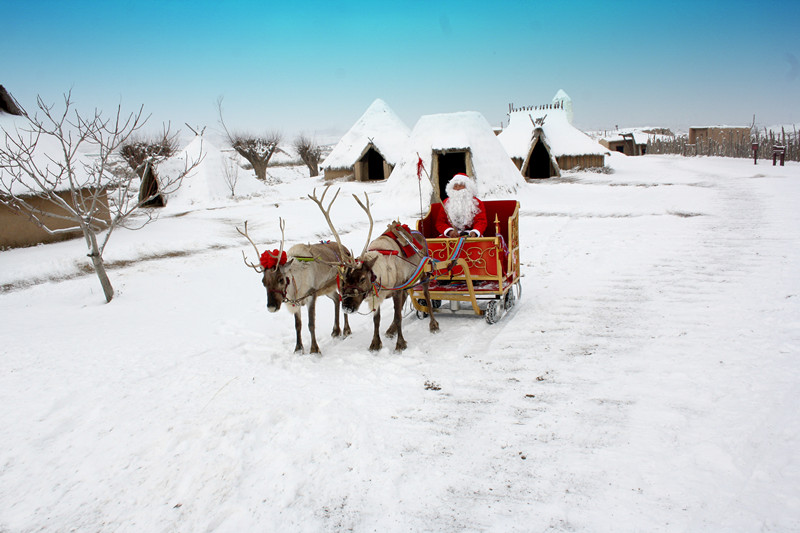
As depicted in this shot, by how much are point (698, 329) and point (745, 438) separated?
250 centimetres

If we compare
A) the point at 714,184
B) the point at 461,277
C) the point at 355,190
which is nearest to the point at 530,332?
the point at 461,277

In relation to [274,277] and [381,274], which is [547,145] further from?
[274,277]

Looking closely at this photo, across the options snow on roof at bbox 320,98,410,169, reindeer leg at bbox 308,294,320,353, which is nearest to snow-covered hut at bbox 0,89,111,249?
reindeer leg at bbox 308,294,320,353

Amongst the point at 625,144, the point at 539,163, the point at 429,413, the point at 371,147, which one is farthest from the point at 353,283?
the point at 625,144

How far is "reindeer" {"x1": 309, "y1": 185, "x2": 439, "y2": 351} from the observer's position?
5.38 meters

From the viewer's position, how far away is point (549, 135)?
3169 centimetres

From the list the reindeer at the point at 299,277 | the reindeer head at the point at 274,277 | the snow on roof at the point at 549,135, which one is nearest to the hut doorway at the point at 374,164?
the snow on roof at the point at 549,135

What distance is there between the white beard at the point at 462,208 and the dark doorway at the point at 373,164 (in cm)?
2691

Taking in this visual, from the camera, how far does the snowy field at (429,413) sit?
10.5ft

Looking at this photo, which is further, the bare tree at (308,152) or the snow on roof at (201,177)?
the bare tree at (308,152)

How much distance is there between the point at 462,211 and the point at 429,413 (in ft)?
12.3

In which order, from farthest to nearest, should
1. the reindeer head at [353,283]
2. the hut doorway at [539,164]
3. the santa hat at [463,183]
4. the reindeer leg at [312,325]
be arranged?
the hut doorway at [539,164], the santa hat at [463,183], the reindeer leg at [312,325], the reindeer head at [353,283]

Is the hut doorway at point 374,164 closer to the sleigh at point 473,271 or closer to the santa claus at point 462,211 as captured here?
the santa claus at point 462,211

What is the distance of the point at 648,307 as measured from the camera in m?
6.86
